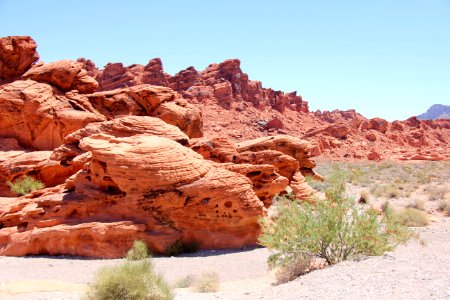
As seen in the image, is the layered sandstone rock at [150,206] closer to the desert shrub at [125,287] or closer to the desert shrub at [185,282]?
the desert shrub at [185,282]

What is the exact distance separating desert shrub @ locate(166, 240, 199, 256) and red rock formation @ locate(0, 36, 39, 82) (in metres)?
14.6

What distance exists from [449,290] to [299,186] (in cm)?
1240

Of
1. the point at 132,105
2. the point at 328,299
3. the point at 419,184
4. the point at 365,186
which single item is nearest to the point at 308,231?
the point at 328,299

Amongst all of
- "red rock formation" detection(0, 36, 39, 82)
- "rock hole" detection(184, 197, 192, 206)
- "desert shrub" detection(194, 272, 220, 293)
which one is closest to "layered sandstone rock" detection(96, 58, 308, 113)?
"red rock formation" detection(0, 36, 39, 82)

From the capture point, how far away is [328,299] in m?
5.68

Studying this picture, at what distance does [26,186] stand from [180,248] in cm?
706

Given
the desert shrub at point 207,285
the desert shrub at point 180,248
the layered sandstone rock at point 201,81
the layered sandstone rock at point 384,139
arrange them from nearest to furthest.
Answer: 1. the desert shrub at point 207,285
2. the desert shrub at point 180,248
3. the layered sandstone rock at point 384,139
4. the layered sandstone rock at point 201,81

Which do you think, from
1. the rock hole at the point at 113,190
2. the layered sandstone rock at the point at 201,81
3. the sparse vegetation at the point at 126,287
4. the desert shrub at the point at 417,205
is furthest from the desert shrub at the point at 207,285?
the layered sandstone rock at the point at 201,81

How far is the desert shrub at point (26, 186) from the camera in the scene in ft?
47.9

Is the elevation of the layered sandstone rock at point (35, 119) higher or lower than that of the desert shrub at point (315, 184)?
higher

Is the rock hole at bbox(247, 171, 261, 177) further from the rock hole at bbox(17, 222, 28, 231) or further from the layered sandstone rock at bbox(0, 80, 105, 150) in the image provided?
the layered sandstone rock at bbox(0, 80, 105, 150)

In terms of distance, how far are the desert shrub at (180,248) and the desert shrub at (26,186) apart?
6.37 metres

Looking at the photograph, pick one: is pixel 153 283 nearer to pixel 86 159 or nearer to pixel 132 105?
pixel 86 159

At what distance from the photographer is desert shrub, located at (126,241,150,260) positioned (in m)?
10.0
